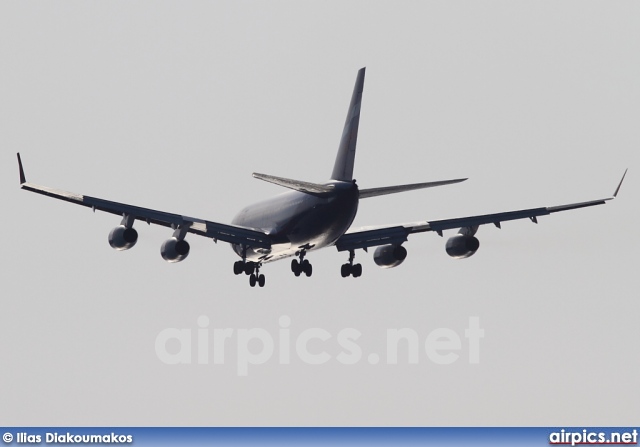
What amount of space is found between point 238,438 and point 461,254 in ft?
71.9

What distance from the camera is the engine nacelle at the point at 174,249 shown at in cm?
6512

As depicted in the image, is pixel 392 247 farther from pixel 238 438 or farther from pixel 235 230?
pixel 238 438

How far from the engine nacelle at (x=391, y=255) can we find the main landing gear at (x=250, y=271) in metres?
7.21

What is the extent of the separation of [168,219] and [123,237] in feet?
8.80

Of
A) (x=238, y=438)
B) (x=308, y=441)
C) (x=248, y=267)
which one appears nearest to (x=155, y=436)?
(x=238, y=438)

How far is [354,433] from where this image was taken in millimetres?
79875

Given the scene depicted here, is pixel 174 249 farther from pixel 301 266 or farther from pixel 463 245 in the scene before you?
pixel 463 245

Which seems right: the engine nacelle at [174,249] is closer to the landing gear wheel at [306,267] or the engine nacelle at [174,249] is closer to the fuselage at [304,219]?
the fuselage at [304,219]

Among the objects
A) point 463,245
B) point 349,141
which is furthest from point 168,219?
point 463,245

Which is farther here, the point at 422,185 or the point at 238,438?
the point at 238,438

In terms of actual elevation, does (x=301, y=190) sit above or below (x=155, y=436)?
above

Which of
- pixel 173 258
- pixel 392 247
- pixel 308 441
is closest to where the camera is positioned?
pixel 173 258

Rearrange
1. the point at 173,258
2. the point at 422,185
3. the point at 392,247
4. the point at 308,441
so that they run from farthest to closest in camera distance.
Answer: the point at 308,441 → the point at 392,247 → the point at 173,258 → the point at 422,185

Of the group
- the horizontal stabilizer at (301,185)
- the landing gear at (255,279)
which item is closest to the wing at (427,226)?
the landing gear at (255,279)
